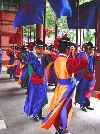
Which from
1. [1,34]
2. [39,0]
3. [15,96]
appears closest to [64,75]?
[39,0]

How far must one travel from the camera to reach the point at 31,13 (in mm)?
8859

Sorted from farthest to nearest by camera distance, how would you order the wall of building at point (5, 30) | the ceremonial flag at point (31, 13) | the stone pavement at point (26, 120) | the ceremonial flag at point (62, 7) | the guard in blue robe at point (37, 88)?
the wall of building at point (5, 30) → the ceremonial flag at point (31, 13) → the ceremonial flag at point (62, 7) → the guard in blue robe at point (37, 88) → the stone pavement at point (26, 120)

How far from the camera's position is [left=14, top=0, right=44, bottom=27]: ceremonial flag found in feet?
28.6

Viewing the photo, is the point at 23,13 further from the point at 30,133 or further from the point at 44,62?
the point at 30,133

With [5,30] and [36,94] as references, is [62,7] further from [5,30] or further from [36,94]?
[5,30]

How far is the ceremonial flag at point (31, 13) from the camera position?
343 inches

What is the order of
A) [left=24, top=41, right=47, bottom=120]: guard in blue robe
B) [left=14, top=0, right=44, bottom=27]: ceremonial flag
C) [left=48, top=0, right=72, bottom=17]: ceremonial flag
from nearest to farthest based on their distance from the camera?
[left=24, top=41, right=47, bottom=120]: guard in blue robe
[left=48, top=0, right=72, bottom=17]: ceremonial flag
[left=14, top=0, right=44, bottom=27]: ceremonial flag

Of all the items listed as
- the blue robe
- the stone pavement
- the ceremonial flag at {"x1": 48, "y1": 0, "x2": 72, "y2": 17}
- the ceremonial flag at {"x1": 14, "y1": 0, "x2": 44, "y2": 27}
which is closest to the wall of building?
the stone pavement

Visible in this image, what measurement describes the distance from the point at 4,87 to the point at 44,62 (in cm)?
567

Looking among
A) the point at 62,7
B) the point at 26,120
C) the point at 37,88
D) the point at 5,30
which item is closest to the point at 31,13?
the point at 62,7

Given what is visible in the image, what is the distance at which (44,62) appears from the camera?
762cm

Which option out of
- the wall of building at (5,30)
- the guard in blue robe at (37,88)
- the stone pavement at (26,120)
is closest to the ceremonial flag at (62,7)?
the guard in blue robe at (37,88)

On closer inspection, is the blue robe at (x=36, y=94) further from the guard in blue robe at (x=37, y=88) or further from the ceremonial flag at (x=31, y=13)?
the ceremonial flag at (x=31, y=13)

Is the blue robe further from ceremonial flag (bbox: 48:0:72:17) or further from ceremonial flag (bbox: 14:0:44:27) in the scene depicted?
ceremonial flag (bbox: 14:0:44:27)
